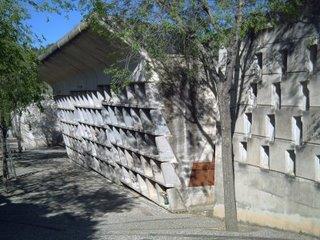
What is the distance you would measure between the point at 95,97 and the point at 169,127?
7.38 meters

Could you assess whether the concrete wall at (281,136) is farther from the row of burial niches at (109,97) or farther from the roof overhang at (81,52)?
the roof overhang at (81,52)

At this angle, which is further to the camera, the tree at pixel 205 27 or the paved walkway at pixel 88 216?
the paved walkway at pixel 88 216

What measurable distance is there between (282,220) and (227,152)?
161 cm

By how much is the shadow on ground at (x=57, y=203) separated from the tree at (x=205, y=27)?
3461 millimetres

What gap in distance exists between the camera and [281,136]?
10.8 metres

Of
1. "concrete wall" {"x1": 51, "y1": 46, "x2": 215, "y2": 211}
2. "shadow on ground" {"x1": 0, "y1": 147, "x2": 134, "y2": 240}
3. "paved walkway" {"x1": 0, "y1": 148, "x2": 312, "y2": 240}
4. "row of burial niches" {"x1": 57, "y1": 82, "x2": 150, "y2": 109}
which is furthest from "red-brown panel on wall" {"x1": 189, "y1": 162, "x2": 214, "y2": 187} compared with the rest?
"shadow on ground" {"x1": 0, "y1": 147, "x2": 134, "y2": 240}

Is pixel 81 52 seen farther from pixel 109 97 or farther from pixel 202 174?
→ pixel 202 174

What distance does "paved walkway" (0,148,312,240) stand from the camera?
37.8 feet

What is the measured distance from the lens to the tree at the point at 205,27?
33.1 feet

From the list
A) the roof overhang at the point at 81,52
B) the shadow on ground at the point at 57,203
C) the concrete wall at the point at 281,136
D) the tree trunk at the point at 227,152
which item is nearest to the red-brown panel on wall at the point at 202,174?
the shadow on ground at the point at 57,203

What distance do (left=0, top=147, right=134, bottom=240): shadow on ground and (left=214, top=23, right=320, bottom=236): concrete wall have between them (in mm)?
3499

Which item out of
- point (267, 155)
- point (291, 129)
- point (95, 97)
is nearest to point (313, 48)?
point (291, 129)

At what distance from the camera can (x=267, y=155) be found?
11.6 meters

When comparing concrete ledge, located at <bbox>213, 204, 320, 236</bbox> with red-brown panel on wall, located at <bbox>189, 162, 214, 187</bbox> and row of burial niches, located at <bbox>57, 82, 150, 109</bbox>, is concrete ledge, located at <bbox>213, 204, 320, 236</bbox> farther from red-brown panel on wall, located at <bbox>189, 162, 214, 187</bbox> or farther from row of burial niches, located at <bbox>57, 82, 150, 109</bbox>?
row of burial niches, located at <bbox>57, 82, 150, 109</bbox>
